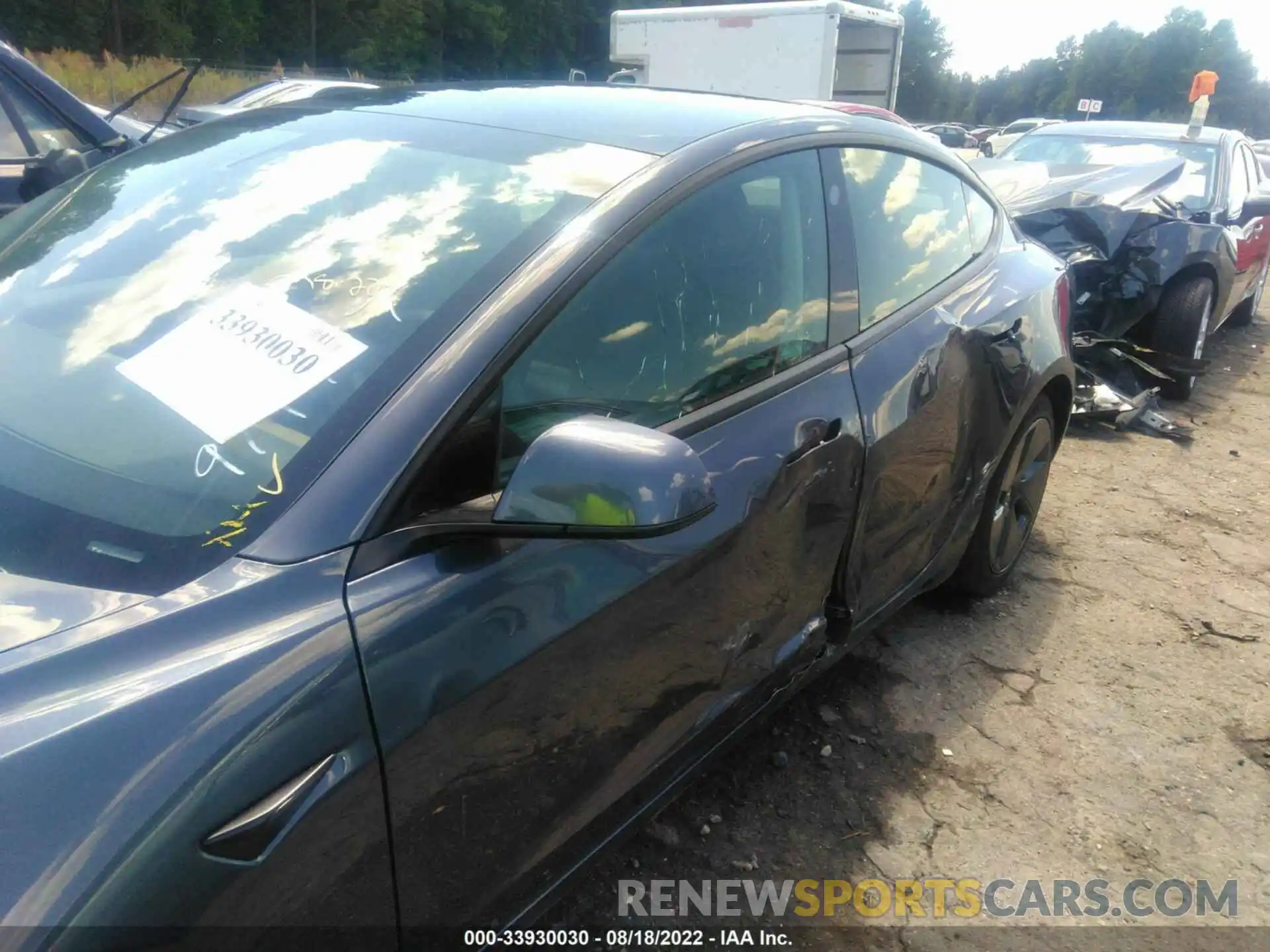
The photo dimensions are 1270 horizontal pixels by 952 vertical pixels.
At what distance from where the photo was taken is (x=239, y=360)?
5.00 ft

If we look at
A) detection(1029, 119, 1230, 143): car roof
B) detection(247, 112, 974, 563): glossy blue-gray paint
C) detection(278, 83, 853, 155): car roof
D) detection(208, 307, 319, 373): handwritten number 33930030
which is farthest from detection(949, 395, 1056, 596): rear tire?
detection(1029, 119, 1230, 143): car roof

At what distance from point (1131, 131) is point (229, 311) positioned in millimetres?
7515

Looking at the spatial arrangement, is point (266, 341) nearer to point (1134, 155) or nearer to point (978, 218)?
point (978, 218)

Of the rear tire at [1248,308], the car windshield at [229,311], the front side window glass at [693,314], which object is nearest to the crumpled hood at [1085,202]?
the rear tire at [1248,308]

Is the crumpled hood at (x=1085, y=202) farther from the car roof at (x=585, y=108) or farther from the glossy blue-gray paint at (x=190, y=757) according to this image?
the glossy blue-gray paint at (x=190, y=757)

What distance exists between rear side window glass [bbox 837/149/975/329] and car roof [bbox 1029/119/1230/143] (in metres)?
5.27

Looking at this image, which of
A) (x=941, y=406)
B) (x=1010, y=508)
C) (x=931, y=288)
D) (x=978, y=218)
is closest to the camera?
(x=941, y=406)

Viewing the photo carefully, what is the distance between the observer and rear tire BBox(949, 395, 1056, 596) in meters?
3.08

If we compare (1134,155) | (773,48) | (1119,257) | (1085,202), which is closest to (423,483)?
(1119,257)

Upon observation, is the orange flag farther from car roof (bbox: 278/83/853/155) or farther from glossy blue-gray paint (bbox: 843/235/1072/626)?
car roof (bbox: 278/83/853/155)

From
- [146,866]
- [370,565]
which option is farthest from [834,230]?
[146,866]

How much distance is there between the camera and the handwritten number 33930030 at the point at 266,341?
150 centimetres

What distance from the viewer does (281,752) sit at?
1.16 metres

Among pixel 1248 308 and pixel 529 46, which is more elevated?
pixel 529 46
